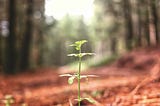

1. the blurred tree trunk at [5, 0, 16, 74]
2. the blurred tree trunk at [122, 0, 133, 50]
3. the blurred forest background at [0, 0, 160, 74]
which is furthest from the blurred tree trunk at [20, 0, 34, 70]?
the blurred tree trunk at [122, 0, 133, 50]

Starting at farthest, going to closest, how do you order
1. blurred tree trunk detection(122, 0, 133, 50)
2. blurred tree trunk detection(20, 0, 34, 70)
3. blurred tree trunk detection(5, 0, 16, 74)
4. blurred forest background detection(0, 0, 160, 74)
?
blurred tree trunk detection(122, 0, 133, 50) < blurred tree trunk detection(20, 0, 34, 70) < blurred forest background detection(0, 0, 160, 74) < blurred tree trunk detection(5, 0, 16, 74)

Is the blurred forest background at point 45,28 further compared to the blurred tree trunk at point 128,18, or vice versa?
the blurred tree trunk at point 128,18

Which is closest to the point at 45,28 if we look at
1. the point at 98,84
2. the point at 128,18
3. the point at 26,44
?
the point at 128,18

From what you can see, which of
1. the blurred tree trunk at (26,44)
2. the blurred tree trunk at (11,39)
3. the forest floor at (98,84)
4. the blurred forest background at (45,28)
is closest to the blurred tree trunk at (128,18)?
the blurred forest background at (45,28)

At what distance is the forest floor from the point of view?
17.5ft

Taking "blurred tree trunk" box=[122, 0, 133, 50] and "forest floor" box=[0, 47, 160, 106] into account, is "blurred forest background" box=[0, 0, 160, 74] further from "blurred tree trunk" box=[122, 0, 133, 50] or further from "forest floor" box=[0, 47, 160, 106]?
"forest floor" box=[0, 47, 160, 106]

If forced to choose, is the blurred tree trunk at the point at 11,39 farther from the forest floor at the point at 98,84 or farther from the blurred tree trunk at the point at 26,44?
the blurred tree trunk at the point at 26,44

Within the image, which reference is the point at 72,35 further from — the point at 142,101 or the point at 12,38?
the point at 142,101

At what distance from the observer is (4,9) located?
30.6 metres

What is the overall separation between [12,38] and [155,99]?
21.8 m

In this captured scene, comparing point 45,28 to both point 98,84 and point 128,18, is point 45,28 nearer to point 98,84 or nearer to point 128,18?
point 128,18

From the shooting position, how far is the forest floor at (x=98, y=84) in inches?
210

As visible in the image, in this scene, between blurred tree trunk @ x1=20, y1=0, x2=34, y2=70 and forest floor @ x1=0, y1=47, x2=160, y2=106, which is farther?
blurred tree trunk @ x1=20, y1=0, x2=34, y2=70

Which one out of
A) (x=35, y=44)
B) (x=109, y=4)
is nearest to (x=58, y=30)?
(x=109, y=4)
